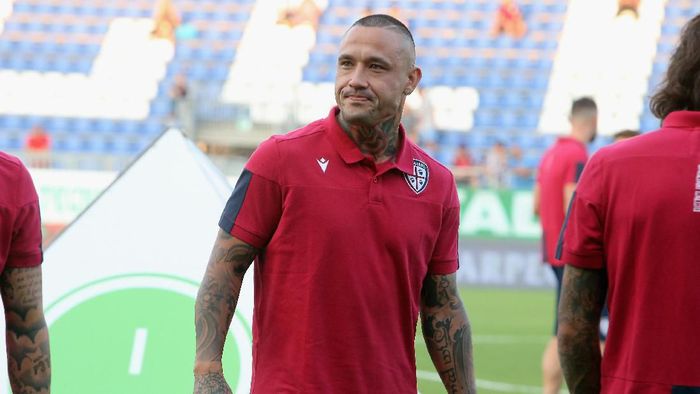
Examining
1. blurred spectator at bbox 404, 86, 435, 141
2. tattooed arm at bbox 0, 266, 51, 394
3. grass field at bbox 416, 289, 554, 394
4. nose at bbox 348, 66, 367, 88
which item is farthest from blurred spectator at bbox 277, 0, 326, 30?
tattooed arm at bbox 0, 266, 51, 394

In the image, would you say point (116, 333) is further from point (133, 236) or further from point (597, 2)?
point (597, 2)

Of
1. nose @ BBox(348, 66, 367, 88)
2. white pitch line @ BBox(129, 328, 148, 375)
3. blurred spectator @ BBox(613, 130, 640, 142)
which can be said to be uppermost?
blurred spectator @ BBox(613, 130, 640, 142)

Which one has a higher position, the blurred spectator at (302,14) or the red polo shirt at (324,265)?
the blurred spectator at (302,14)

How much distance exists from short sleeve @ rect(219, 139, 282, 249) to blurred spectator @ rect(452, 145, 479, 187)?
16.5 meters

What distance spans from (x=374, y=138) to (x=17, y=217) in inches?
40.4

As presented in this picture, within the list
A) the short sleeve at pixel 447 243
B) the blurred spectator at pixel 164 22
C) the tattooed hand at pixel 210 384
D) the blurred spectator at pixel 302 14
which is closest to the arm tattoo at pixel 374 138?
the short sleeve at pixel 447 243

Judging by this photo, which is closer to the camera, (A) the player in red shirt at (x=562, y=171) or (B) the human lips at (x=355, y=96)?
(B) the human lips at (x=355, y=96)

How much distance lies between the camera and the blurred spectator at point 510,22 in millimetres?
30141

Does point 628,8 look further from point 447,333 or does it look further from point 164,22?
point 447,333

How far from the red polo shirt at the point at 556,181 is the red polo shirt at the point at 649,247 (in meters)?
5.04

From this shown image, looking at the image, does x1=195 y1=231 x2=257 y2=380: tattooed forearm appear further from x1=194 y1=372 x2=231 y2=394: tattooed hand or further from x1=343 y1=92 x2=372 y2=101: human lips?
x1=343 y1=92 x2=372 y2=101: human lips

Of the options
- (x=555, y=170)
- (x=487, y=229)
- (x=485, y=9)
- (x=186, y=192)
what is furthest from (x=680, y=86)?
(x=485, y=9)

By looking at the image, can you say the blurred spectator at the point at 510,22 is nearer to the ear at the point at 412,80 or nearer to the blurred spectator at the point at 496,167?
the blurred spectator at the point at 496,167

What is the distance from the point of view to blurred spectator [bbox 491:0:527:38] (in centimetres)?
3014
